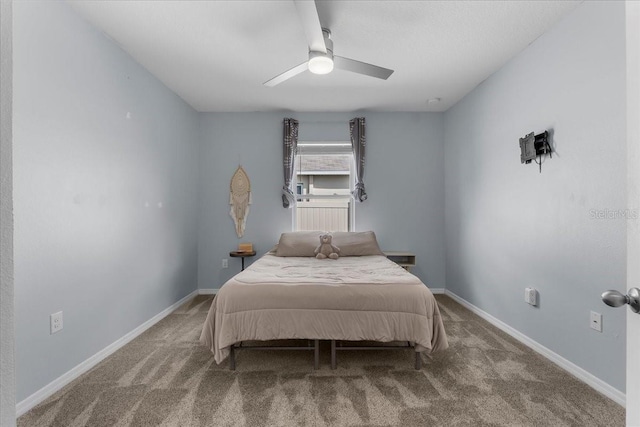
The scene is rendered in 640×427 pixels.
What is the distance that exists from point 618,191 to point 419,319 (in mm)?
1367

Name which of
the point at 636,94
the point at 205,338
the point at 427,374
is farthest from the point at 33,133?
the point at 427,374

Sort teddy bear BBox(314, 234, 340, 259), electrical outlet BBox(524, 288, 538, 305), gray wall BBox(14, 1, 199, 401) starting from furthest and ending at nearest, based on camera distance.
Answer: teddy bear BBox(314, 234, 340, 259) → electrical outlet BBox(524, 288, 538, 305) → gray wall BBox(14, 1, 199, 401)

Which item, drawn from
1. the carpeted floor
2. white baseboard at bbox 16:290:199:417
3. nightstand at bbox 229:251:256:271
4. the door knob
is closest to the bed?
the carpeted floor

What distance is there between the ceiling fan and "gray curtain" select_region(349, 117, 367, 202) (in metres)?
1.72

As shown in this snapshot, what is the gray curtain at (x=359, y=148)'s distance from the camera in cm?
407

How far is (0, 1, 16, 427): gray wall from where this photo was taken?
0.54m

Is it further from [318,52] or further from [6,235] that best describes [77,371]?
[318,52]

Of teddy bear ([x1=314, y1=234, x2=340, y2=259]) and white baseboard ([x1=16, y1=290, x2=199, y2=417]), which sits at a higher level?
teddy bear ([x1=314, y1=234, x2=340, y2=259])

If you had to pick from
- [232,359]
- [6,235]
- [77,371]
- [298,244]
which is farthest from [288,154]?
[6,235]

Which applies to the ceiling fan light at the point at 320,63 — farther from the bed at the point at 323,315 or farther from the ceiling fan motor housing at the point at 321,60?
the bed at the point at 323,315

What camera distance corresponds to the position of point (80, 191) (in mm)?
2064

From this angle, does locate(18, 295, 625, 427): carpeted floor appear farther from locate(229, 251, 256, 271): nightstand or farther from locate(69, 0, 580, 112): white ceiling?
locate(69, 0, 580, 112): white ceiling

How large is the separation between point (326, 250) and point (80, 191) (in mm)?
2260

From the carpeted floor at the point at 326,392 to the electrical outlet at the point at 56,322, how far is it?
0.37 meters
